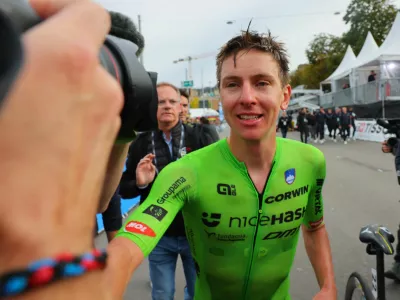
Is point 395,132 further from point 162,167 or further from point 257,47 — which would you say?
point 257,47

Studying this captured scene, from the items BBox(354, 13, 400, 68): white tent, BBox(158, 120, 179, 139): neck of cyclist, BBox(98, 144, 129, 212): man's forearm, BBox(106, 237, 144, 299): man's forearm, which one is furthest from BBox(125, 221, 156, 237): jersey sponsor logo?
BBox(354, 13, 400, 68): white tent

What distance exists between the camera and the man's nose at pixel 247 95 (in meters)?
1.83

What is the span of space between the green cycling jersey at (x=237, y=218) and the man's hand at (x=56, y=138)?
1284mm

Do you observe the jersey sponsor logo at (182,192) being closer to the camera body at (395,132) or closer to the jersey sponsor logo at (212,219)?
the jersey sponsor logo at (212,219)

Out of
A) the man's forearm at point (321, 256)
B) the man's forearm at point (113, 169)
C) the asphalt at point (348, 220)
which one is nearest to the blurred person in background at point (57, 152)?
the man's forearm at point (113, 169)

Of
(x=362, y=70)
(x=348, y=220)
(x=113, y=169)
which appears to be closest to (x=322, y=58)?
(x=362, y=70)

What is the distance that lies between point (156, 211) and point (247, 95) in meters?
0.77

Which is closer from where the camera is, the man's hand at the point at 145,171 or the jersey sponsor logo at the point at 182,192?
the jersey sponsor logo at the point at 182,192

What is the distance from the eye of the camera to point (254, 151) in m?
2.00

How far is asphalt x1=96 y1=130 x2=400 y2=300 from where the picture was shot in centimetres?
393

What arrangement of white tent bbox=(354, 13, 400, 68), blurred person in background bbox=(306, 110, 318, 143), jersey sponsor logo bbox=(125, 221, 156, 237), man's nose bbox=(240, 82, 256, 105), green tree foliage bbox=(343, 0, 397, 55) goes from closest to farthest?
jersey sponsor logo bbox=(125, 221, 156, 237)
man's nose bbox=(240, 82, 256, 105)
blurred person in background bbox=(306, 110, 318, 143)
white tent bbox=(354, 13, 400, 68)
green tree foliage bbox=(343, 0, 397, 55)

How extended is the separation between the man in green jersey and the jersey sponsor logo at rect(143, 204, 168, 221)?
0.44 ft

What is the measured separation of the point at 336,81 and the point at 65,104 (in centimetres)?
3686

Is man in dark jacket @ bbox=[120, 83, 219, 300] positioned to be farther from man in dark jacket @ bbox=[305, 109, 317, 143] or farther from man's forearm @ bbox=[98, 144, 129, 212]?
man in dark jacket @ bbox=[305, 109, 317, 143]
